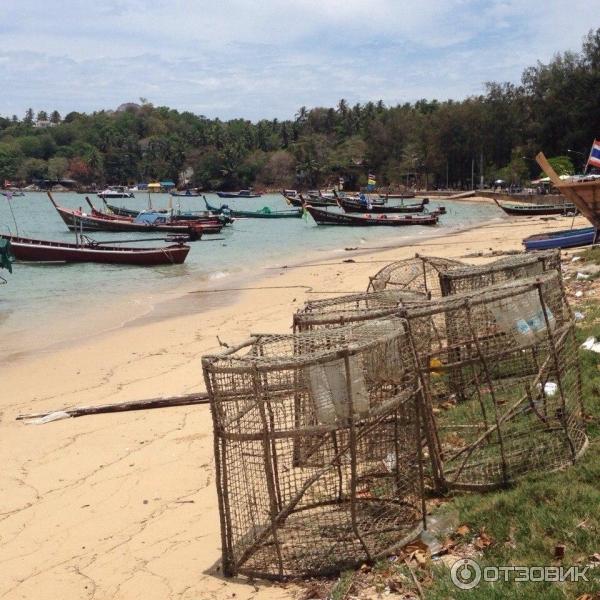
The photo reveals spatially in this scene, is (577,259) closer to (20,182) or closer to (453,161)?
(453,161)

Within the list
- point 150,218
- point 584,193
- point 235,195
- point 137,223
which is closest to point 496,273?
point 584,193

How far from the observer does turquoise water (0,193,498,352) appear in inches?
638

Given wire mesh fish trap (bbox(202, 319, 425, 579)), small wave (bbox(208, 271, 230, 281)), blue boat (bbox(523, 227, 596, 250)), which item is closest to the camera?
wire mesh fish trap (bbox(202, 319, 425, 579))

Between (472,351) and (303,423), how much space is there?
4.65ft

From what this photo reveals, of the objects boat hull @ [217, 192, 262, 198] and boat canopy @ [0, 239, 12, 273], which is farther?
boat hull @ [217, 192, 262, 198]

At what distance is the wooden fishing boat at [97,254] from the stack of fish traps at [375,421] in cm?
2011

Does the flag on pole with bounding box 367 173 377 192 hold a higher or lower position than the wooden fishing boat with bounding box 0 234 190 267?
higher

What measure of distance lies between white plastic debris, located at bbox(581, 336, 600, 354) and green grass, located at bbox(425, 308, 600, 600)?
6.96 feet

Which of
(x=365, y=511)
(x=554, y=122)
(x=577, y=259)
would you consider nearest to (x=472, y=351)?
(x=365, y=511)

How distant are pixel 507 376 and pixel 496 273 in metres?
1.26

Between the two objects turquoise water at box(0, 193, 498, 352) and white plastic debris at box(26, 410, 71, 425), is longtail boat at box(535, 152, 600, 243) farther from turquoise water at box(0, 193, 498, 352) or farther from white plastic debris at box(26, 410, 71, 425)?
white plastic debris at box(26, 410, 71, 425)

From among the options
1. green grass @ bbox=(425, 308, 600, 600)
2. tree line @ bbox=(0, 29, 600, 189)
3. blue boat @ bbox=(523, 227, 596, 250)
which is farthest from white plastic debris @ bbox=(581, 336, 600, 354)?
tree line @ bbox=(0, 29, 600, 189)

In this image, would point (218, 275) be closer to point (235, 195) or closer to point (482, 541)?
point (482, 541)

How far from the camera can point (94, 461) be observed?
6688mm
